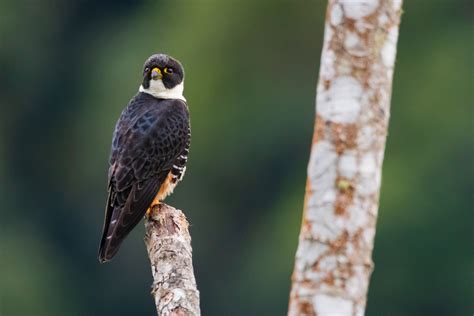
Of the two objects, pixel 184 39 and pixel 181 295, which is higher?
pixel 184 39

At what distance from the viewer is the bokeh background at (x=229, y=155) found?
1355 inches

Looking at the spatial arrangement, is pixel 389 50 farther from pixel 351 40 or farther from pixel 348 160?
pixel 348 160

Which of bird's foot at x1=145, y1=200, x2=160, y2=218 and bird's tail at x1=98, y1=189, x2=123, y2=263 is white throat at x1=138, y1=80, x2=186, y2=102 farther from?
bird's tail at x1=98, y1=189, x2=123, y2=263

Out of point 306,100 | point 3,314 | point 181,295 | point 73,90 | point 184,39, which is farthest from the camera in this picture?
point 73,90

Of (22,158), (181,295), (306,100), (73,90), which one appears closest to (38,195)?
(22,158)

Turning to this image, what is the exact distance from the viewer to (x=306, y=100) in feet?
124

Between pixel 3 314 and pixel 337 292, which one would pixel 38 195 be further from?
pixel 337 292

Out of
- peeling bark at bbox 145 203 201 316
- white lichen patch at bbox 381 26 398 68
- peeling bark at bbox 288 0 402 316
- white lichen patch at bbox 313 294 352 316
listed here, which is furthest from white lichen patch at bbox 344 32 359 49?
peeling bark at bbox 145 203 201 316

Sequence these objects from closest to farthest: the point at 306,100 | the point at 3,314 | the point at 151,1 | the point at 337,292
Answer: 1. the point at 337,292
2. the point at 3,314
3. the point at 306,100
4. the point at 151,1

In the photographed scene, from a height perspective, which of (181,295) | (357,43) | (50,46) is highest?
(50,46)

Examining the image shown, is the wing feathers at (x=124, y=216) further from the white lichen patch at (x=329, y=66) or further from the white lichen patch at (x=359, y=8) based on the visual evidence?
the white lichen patch at (x=359, y=8)

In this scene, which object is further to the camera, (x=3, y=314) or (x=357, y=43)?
(x=3, y=314)

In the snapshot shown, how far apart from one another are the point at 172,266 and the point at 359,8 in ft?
8.53

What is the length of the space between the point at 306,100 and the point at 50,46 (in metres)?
11.7
